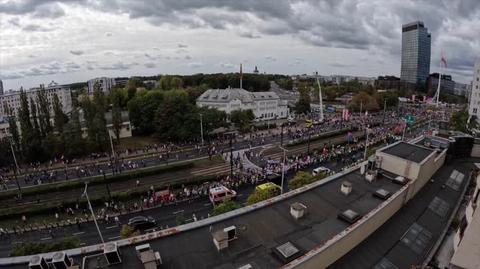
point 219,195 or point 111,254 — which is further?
point 219,195

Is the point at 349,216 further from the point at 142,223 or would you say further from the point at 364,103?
the point at 364,103

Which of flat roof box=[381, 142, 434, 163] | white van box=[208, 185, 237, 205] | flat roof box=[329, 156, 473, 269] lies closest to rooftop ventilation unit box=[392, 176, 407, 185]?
flat roof box=[329, 156, 473, 269]

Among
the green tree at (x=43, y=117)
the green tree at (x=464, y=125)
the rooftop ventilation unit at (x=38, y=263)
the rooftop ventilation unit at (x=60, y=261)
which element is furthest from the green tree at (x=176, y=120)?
the green tree at (x=464, y=125)

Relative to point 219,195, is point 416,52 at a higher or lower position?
higher

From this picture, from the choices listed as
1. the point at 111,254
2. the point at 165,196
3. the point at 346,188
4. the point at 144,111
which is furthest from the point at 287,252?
the point at 144,111

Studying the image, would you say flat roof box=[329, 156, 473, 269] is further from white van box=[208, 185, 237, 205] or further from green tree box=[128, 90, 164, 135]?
green tree box=[128, 90, 164, 135]

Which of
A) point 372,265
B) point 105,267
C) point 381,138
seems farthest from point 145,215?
point 381,138
